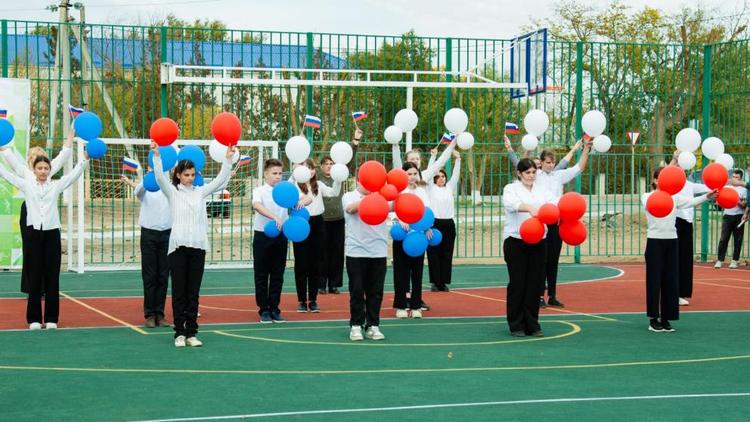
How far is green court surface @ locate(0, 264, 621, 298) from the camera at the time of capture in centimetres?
1518

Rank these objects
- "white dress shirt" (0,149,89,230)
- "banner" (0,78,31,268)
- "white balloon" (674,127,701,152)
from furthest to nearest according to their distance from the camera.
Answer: "banner" (0,78,31,268) < "white balloon" (674,127,701,152) < "white dress shirt" (0,149,89,230)

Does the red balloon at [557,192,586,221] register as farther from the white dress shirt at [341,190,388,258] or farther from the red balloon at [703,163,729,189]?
the white dress shirt at [341,190,388,258]

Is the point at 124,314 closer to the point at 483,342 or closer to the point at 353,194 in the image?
the point at 353,194

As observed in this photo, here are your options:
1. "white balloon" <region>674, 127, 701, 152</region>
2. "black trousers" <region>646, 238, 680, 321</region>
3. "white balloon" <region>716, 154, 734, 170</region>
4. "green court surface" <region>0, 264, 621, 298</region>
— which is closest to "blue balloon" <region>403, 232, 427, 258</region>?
"black trousers" <region>646, 238, 680, 321</region>

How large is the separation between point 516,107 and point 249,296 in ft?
30.5

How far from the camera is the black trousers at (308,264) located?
12547 mm

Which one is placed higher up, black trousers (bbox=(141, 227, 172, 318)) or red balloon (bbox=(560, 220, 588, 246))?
red balloon (bbox=(560, 220, 588, 246))

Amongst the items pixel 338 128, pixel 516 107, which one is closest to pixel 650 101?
pixel 516 107

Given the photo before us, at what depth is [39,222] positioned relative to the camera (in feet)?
35.4

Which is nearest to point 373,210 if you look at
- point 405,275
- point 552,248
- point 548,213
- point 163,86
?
point 548,213

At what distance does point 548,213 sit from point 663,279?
1.87 m

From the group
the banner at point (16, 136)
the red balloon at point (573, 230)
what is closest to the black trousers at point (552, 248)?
the red balloon at point (573, 230)

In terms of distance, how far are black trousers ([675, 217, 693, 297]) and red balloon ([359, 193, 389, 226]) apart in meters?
4.65

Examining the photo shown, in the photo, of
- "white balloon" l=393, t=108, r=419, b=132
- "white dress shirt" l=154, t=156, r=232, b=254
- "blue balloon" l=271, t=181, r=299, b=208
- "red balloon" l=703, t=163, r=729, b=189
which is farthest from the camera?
"white balloon" l=393, t=108, r=419, b=132
